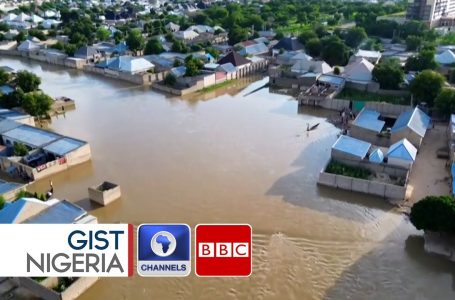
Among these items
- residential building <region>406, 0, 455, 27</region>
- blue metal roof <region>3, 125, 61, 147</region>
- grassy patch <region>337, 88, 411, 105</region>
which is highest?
residential building <region>406, 0, 455, 27</region>

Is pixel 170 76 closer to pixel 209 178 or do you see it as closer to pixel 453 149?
pixel 209 178

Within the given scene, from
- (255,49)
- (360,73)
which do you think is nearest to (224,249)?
(360,73)

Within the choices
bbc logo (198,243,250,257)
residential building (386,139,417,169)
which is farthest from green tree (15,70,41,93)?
bbc logo (198,243,250,257)

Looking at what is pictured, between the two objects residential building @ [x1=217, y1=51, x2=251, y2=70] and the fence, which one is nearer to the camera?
the fence

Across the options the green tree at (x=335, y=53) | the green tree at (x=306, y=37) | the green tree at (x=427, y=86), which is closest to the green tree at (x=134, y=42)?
the green tree at (x=306, y=37)

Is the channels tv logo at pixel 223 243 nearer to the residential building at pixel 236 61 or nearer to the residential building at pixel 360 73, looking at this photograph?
the residential building at pixel 360 73

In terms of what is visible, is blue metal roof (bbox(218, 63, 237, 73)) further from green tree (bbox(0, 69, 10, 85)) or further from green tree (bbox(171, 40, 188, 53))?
green tree (bbox(0, 69, 10, 85))
